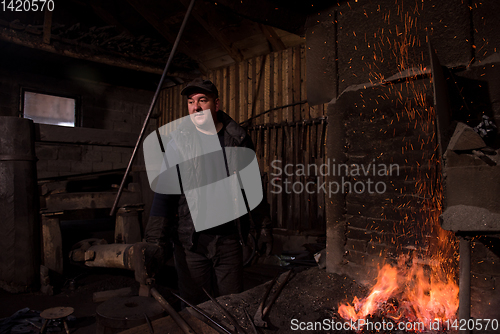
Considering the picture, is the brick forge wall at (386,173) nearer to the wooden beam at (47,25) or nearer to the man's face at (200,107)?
the man's face at (200,107)

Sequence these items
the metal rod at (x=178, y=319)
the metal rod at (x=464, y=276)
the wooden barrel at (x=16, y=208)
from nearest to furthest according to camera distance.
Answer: the metal rod at (x=464, y=276) < the metal rod at (x=178, y=319) < the wooden barrel at (x=16, y=208)

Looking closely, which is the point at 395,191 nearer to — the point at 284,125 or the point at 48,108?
the point at 284,125

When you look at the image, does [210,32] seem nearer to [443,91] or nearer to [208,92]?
[208,92]

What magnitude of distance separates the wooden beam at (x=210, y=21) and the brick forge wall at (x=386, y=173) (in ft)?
16.4

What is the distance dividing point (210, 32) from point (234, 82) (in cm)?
133

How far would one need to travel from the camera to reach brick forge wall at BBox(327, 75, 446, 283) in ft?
7.89

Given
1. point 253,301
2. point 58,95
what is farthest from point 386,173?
point 58,95

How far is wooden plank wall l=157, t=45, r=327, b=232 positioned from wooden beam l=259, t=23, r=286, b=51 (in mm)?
128

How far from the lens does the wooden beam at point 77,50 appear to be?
5.98 m

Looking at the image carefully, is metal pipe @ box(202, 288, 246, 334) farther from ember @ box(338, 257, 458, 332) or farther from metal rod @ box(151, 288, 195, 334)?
ember @ box(338, 257, 458, 332)

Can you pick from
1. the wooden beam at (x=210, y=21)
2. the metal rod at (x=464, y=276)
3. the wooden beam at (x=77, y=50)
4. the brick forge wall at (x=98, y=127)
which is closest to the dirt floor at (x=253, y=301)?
the metal rod at (x=464, y=276)

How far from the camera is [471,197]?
6.15 feet

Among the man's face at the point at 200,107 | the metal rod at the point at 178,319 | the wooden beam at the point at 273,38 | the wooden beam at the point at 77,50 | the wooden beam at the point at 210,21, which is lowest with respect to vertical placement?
the metal rod at the point at 178,319

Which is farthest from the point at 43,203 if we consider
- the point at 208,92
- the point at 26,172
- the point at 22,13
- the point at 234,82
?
the point at 22,13
